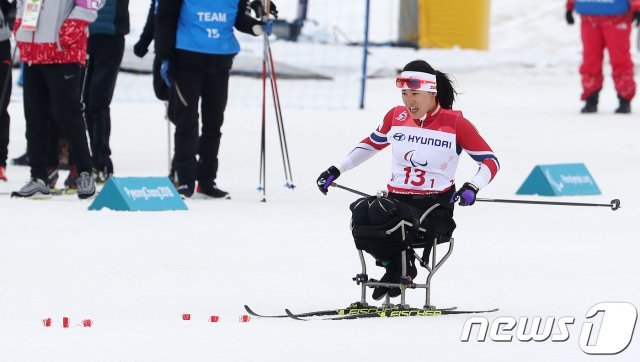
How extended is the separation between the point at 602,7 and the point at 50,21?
9.36 m

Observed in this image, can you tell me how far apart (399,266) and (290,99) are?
13465mm

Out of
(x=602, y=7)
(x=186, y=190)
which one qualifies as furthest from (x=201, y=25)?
(x=602, y=7)

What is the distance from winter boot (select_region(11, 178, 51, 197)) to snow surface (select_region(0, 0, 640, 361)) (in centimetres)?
10

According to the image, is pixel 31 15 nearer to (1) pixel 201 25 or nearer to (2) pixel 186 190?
(1) pixel 201 25

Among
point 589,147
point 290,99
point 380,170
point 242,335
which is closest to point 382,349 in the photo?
point 242,335

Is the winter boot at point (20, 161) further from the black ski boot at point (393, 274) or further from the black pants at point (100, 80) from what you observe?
the black ski boot at point (393, 274)

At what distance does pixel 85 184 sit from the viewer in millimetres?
9953

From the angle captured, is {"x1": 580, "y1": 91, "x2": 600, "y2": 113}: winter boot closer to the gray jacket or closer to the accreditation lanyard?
the gray jacket

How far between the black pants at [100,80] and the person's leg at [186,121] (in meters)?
0.69

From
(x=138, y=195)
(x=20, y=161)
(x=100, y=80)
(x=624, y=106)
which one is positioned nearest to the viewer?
(x=138, y=195)

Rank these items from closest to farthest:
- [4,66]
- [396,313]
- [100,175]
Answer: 1. [396,313]
2. [4,66]
3. [100,175]

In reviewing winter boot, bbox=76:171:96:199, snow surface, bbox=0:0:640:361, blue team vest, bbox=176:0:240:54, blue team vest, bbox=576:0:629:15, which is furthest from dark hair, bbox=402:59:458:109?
blue team vest, bbox=576:0:629:15

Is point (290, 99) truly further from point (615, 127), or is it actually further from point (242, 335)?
point (242, 335)

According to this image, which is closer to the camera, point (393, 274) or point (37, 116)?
point (393, 274)
